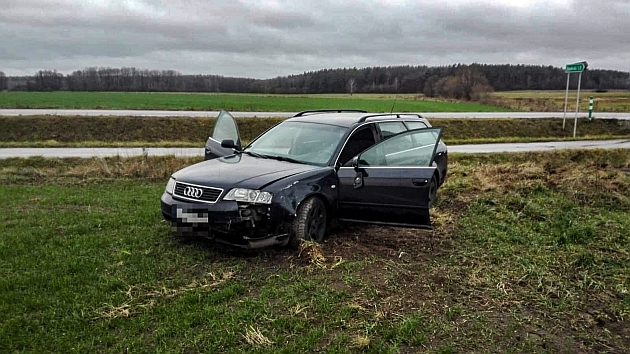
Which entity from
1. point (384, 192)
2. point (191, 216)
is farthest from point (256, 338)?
point (384, 192)

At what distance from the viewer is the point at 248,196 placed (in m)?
5.16

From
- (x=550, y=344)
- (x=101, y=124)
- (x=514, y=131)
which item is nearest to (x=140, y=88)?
(x=101, y=124)

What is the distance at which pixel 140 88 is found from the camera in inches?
2729

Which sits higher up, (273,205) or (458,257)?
(273,205)

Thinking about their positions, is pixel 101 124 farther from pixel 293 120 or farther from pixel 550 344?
pixel 550 344

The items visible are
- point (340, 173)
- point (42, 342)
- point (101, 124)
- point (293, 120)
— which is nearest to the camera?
point (42, 342)

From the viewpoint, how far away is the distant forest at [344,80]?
61781 millimetres

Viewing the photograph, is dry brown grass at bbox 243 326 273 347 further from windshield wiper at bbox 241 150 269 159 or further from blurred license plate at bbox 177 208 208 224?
windshield wiper at bbox 241 150 269 159

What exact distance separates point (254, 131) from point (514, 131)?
1494 centimetres

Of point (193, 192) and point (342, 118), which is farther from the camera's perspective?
point (342, 118)

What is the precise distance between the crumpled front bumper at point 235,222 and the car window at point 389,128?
2334 millimetres

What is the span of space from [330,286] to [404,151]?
2.53 m

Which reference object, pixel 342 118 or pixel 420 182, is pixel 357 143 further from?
pixel 420 182

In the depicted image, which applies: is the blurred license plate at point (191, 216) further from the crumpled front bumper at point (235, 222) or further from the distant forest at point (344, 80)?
the distant forest at point (344, 80)
